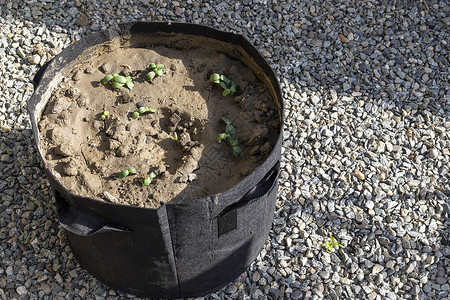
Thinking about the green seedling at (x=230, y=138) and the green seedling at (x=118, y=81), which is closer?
the green seedling at (x=230, y=138)

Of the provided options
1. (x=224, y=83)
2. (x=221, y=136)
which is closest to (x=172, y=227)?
(x=221, y=136)

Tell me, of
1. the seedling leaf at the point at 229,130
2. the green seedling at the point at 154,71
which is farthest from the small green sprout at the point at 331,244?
the green seedling at the point at 154,71

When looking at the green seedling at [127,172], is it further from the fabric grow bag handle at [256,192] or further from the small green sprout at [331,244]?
the small green sprout at [331,244]

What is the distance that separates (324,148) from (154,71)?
1276 millimetres

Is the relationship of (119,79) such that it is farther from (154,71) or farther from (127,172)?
(127,172)

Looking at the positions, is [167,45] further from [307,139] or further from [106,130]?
[307,139]

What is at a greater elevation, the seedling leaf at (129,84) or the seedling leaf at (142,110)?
the seedling leaf at (129,84)

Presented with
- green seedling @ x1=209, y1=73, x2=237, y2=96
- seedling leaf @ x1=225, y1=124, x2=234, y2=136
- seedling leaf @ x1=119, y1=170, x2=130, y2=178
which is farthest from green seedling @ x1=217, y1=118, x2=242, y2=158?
seedling leaf @ x1=119, y1=170, x2=130, y2=178

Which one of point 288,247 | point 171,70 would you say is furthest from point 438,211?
point 171,70

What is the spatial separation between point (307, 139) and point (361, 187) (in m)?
0.49

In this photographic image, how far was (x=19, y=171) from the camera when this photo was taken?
3650mm

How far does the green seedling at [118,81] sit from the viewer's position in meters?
3.17

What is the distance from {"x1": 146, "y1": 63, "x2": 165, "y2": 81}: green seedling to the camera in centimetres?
321

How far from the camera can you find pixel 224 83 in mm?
3186
